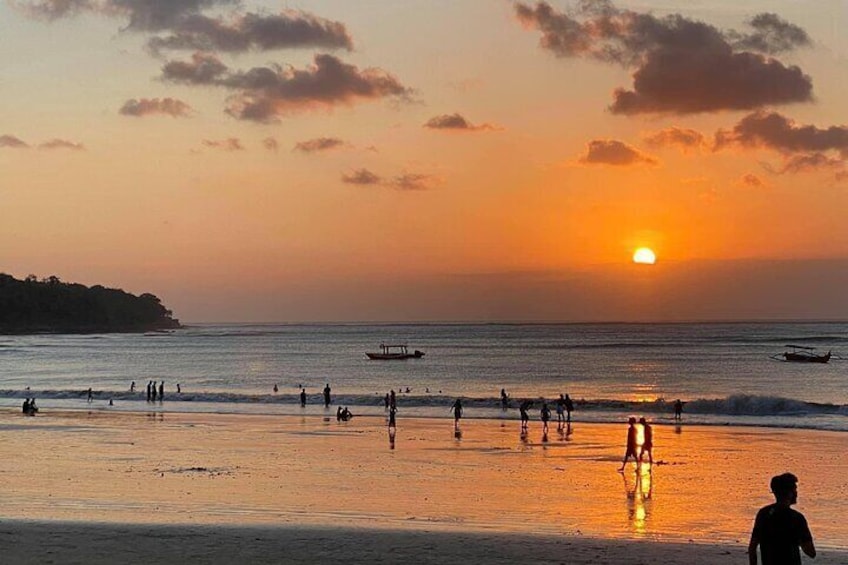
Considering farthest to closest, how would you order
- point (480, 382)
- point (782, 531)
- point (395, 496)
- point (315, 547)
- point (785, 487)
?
point (480, 382), point (395, 496), point (315, 547), point (782, 531), point (785, 487)

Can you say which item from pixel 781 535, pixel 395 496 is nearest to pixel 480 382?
pixel 395 496

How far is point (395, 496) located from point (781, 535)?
16198 millimetres

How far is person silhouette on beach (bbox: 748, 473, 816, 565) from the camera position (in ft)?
33.1

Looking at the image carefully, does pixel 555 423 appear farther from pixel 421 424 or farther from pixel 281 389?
pixel 281 389

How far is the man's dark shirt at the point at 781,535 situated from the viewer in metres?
10.2

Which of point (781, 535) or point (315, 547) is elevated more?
point (781, 535)

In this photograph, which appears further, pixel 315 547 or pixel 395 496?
pixel 395 496

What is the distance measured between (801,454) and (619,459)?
24.4 ft

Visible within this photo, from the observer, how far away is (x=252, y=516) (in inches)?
871

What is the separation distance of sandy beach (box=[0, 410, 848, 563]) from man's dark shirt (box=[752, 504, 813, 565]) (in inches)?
280

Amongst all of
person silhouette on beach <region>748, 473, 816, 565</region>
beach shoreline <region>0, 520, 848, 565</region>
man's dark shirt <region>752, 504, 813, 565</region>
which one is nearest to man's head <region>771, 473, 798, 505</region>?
person silhouette on beach <region>748, 473, 816, 565</region>

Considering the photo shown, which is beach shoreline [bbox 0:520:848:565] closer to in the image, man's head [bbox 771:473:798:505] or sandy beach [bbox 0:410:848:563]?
sandy beach [bbox 0:410:848:563]

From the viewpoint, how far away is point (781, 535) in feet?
33.6

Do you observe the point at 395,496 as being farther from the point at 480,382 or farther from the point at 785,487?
the point at 480,382
